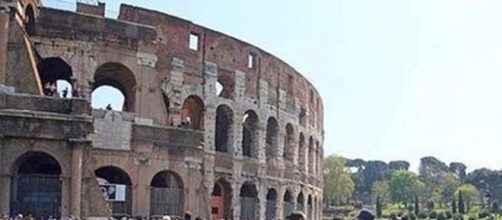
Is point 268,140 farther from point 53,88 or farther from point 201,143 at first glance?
point 53,88

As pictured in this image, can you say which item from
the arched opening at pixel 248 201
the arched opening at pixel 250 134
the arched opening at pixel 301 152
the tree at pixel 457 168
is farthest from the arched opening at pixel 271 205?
the tree at pixel 457 168

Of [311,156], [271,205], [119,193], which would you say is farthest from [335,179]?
[119,193]

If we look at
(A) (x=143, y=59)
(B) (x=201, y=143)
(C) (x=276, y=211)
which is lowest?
(C) (x=276, y=211)

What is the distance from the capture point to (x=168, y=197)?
28.4 m

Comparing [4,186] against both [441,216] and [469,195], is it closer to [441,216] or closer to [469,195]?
[441,216]

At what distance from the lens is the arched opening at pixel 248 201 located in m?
34.6

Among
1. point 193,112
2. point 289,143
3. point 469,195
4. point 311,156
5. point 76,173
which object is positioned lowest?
point 76,173

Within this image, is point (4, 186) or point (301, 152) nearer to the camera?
point (4, 186)

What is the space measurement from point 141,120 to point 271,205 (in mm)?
10712

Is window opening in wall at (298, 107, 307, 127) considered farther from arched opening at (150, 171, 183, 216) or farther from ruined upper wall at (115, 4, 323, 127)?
arched opening at (150, 171, 183, 216)

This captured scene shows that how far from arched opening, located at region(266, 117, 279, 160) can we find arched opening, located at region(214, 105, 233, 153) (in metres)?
2.58

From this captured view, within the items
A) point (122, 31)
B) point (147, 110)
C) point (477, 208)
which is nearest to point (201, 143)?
point (147, 110)

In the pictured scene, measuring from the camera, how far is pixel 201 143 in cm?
2941

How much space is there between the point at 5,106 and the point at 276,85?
1635 cm
